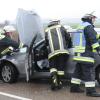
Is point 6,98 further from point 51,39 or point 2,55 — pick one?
point 2,55

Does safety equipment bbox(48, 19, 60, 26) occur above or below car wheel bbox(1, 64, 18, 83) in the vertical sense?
above

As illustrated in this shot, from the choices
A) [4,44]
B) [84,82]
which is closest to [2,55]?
[4,44]

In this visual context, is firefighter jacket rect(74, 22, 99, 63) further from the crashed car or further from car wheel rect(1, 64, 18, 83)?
car wheel rect(1, 64, 18, 83)

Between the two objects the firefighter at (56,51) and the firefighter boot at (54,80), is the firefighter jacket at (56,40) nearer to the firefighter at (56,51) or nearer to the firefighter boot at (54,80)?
the firefighter at (56,51)

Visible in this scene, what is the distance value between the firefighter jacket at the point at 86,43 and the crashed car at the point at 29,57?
22.2 inches

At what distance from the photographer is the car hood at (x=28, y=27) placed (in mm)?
11562

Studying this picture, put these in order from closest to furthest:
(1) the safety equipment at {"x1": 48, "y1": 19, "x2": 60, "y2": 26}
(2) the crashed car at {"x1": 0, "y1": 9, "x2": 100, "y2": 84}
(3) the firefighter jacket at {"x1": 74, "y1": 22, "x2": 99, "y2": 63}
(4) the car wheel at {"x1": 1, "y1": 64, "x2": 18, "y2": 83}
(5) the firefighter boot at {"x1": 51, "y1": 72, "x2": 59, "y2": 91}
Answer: (3) the firefighter jacket at {"x1": 74, "y1": 22, "x2": 99, "y2": 63} → (5) the firefighter boot at {"x1": 51, "y1": 72, "x2": 59, "y2": 91} → (1) the safety equipment at {"x1": 48, "y1": 19, "x2": 60, "y2": 26} → (2) the crashed car at {"x1": 0, "y1": 9, "x2": 100, "y2": 84} → (4) the car wheel at {"x1": 1, "y1": 64, "x2": 18, "y2": 83}

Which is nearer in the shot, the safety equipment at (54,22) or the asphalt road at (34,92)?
the asphalt road at (34,92)

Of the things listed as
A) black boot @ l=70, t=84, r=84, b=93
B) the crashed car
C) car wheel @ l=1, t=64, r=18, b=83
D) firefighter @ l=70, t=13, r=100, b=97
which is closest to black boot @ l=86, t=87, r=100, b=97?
firefighter @ l=70, t=13, r=100, b=97

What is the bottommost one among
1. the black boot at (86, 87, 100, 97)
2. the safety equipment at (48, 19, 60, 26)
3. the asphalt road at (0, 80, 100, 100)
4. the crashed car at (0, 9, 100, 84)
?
the asphalt road at (0, 80, 100, 100)

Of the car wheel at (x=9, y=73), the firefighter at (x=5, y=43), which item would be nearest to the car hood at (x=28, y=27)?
the car wheel at (x=9, y=73)

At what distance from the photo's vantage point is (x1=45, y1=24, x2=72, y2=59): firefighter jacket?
35.6 feet

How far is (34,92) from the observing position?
10.8 m

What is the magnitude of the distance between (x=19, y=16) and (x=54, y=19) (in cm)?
97
